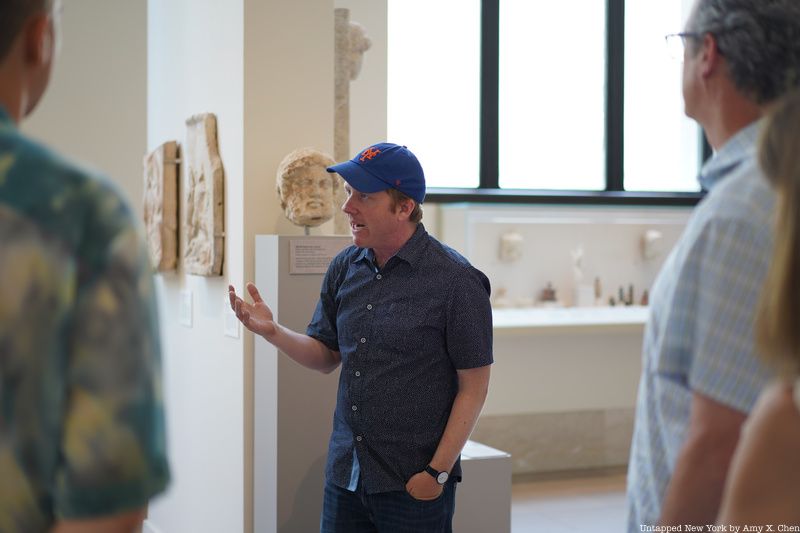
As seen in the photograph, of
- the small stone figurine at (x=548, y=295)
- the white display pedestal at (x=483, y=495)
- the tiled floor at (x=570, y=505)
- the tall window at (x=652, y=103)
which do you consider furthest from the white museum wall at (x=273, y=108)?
the tall window at (x=652, y=103)

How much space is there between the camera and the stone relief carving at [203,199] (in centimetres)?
434

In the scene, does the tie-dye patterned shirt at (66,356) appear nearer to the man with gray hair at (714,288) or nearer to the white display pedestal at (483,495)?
the man with gray hair at (714,288)

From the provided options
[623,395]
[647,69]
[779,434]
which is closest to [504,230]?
[623,395]

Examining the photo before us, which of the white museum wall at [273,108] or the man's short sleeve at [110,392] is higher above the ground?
the white museum wall at [273,108]

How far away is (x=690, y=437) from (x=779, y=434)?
0.30 m

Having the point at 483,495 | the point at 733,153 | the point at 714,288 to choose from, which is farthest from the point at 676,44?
the point at 483,495

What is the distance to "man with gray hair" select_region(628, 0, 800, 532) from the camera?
1.32 metres

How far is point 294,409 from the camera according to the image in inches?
147

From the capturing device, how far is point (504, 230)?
7.43 m

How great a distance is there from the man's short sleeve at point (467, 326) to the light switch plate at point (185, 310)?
8.43 feet

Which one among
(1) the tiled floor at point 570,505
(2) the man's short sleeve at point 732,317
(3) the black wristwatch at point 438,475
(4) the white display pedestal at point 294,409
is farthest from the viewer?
(1) the tiled floor at point 570,505

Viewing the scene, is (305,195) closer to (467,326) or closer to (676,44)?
(467,326)

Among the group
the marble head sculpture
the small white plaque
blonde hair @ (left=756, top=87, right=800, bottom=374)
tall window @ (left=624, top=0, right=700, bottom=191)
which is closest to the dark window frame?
tall window @ (left=624, top=0, right=700, bottom=191)

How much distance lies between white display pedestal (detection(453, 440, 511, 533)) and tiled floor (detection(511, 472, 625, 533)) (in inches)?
66.9
